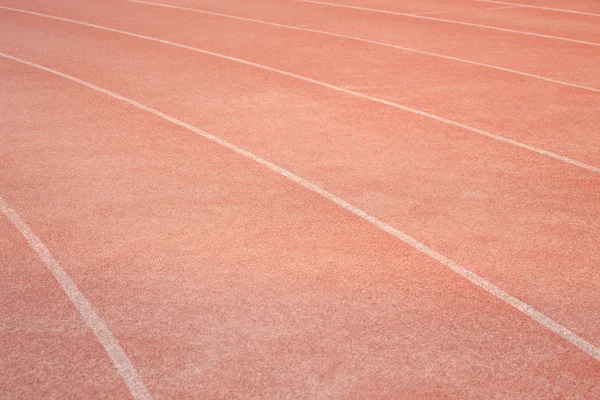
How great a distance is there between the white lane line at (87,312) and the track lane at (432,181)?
217 centimetres

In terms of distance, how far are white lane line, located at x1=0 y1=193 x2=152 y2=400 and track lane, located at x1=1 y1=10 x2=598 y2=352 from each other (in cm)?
217

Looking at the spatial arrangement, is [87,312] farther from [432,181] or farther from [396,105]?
[396,105]

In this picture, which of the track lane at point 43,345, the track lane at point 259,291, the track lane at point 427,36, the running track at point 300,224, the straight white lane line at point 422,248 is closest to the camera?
the track lane at point 43,345

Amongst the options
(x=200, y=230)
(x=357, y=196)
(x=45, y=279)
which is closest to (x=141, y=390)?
(x=45, y=279)

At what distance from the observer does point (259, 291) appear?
211 inches

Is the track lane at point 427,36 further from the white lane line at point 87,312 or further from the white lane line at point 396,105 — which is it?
the white lane line at point 87,312

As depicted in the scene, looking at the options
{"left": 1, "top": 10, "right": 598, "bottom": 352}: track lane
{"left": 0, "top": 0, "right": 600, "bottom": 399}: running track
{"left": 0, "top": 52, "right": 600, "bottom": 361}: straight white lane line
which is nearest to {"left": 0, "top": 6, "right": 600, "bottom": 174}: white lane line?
{"left": 0, "top": 0, "right": 600, "bottom": 399}: running track

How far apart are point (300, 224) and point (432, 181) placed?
4.47ft

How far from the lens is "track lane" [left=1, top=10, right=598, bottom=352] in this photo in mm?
5691

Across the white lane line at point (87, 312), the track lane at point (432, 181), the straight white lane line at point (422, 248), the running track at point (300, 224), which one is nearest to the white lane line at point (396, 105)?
the running track at point (300, 224)

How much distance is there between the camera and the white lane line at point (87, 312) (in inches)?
175

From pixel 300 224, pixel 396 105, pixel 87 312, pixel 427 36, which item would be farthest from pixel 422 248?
pixel 427 36

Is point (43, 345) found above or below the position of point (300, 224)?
below

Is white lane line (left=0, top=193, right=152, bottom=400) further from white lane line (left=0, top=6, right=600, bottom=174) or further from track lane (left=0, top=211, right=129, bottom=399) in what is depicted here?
white lane line (left=0, top=6, right=600, bottom=174)
